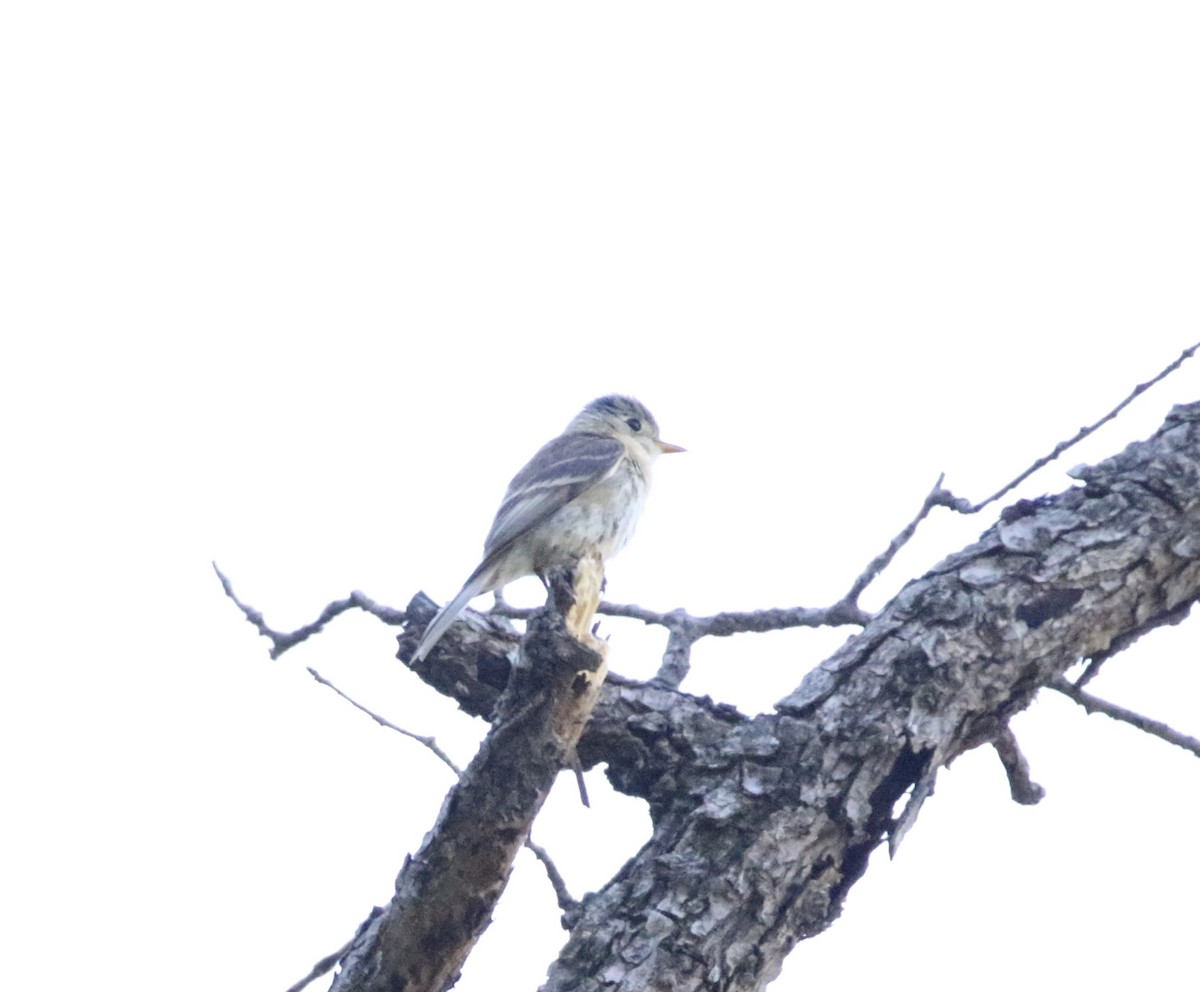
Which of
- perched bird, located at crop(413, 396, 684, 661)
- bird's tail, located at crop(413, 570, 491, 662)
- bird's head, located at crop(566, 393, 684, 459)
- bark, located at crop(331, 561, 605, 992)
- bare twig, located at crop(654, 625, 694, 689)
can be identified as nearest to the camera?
bark, located at crop(331, 561, 605, 992)

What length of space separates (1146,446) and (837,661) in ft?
3.43

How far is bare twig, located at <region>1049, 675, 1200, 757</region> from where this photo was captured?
151 inches

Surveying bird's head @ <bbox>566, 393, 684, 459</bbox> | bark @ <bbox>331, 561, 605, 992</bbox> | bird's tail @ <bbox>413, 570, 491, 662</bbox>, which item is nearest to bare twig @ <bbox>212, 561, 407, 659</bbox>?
bird's tail @ <bbox>413, 570, 491, 662</bbox>

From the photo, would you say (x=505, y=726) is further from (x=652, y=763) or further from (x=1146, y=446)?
(x=1146, y=446)

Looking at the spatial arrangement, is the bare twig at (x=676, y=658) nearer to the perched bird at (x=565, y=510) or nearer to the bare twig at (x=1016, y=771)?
the bare twig at (x=1016, y=771)

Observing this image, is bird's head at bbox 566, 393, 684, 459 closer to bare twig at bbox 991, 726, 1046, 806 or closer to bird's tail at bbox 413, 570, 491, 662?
bird's tail at bbox 413, 570, 491, 662

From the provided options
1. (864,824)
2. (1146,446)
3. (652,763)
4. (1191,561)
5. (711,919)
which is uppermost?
(1146,446)

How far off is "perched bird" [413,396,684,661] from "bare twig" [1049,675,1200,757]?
342 centimetres

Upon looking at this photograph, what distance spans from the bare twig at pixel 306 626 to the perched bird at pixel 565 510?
1831 millimetres

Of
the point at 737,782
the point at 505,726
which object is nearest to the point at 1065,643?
the point at 737,782

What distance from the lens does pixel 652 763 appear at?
355 cm

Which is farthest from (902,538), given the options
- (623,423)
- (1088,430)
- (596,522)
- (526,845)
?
(623,423)

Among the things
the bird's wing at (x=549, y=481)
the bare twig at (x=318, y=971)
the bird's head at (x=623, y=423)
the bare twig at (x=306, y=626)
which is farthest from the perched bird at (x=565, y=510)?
the bare twig at (x=318, y=971)

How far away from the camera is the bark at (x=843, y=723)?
3.07 m
